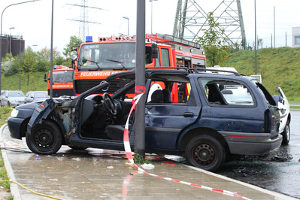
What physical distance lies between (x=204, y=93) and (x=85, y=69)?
6841 mm

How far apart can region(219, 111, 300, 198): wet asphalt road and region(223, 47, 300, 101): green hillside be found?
31225 millimetres

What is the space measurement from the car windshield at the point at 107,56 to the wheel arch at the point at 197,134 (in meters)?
5.98

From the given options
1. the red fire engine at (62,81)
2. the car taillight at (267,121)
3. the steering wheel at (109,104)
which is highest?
the red fire engine at (62,81)

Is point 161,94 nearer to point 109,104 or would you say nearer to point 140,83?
point 140,83

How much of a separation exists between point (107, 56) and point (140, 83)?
238 inches

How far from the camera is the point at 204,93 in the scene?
27.1ft

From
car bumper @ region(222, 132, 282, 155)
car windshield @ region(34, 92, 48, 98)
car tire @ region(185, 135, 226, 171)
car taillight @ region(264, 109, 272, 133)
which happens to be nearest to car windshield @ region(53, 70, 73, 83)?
car windshield @ region(34, 92, 48, 98)

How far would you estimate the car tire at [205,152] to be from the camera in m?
7.92

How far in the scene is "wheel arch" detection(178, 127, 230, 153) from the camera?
8.03 metres

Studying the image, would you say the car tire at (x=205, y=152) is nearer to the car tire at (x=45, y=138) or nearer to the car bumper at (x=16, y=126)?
the car tire at (x=45, y=138)

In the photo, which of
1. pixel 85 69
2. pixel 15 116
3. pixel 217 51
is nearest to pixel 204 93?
pixel 15 116

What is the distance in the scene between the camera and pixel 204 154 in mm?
8047

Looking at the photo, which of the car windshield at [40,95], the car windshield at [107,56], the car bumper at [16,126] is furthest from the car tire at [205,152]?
the car windshield at [40,95]

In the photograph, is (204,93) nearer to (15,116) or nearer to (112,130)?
(112,130)
